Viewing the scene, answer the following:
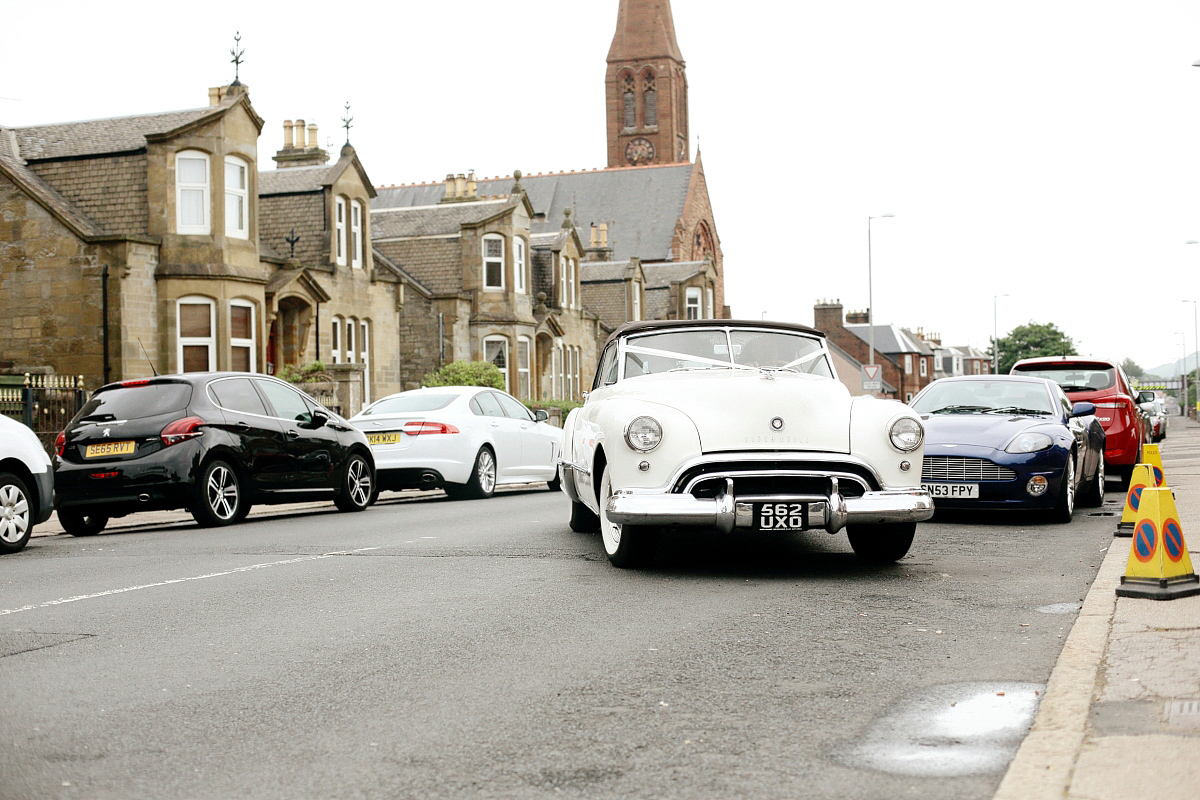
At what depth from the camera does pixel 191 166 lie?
27125mm

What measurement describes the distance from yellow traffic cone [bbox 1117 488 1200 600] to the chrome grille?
187 inches

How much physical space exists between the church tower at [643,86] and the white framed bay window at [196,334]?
65.0m

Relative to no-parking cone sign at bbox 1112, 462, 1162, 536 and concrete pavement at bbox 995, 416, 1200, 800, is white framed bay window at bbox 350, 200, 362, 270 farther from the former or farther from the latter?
concrete pavement at bbox 995, 416, 1200, 800

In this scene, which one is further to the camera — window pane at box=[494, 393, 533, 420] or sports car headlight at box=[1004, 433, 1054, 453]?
window pane at box=[494, 393, 533, 420]

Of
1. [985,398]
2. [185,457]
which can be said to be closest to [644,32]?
[985,398]

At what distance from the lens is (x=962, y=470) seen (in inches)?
469

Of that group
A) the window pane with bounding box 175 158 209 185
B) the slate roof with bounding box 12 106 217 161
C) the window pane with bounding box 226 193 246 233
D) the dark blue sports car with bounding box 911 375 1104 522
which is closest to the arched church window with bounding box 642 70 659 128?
the slate roof with bounding box 12 106 217 161

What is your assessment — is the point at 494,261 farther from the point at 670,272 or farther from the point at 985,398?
the point at 985,398

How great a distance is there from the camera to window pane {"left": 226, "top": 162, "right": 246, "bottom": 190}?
2763 centimetres

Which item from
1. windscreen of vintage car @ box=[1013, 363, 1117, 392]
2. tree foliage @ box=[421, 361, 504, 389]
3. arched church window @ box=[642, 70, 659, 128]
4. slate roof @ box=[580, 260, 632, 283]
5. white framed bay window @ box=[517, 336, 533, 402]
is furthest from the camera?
arched church window @ box=[642, 70, 659, 128]

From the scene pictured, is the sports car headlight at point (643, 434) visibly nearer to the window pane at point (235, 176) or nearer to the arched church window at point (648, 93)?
the window pane at point (235, 176)

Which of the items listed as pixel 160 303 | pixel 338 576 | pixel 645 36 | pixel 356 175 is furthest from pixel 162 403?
pixel 645 36

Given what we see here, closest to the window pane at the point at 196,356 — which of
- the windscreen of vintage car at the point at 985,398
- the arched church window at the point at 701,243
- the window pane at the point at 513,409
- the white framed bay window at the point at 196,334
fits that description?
the white framed bay window at the point at 196,334

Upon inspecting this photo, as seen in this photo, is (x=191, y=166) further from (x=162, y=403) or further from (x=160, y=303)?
(x=162, y=403)
